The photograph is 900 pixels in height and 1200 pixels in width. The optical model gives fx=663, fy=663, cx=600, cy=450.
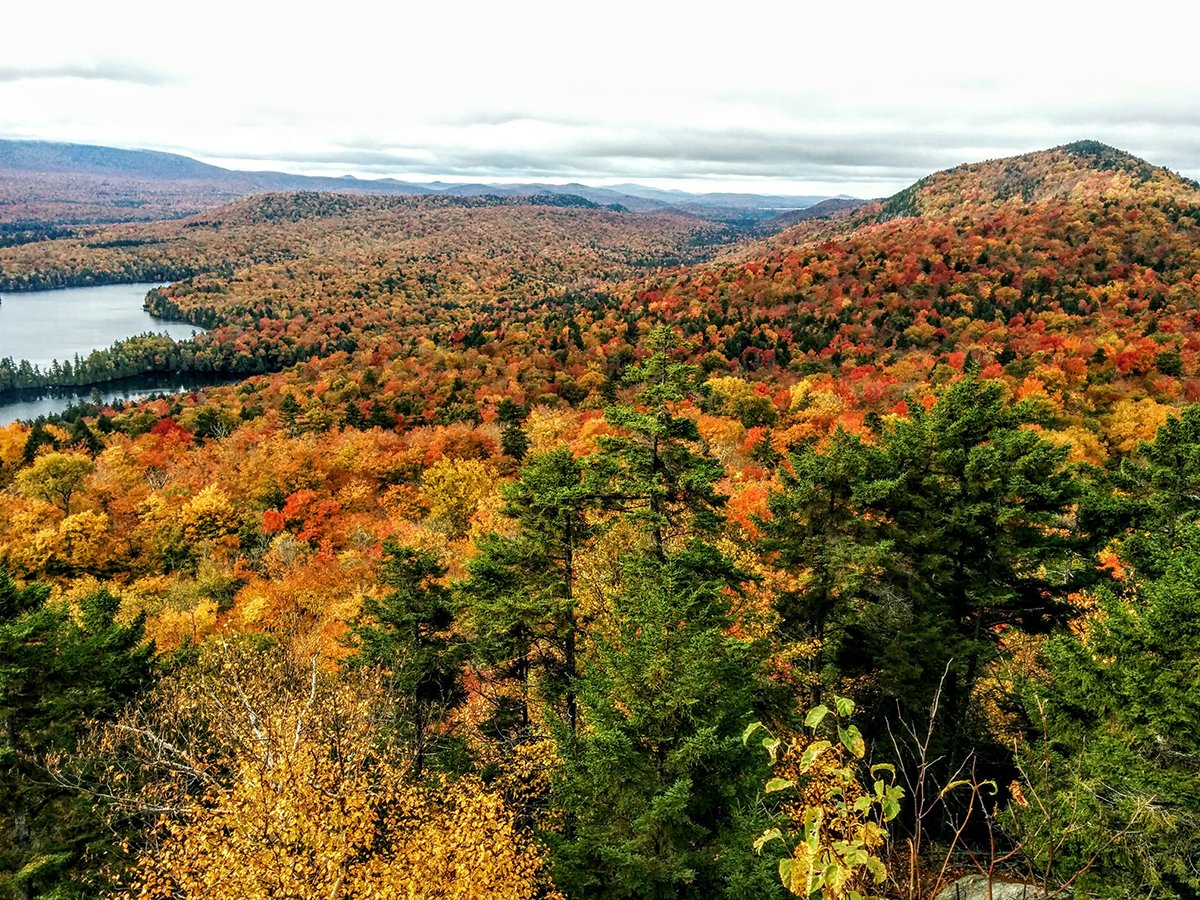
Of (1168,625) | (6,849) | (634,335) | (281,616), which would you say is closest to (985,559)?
(1168,625)

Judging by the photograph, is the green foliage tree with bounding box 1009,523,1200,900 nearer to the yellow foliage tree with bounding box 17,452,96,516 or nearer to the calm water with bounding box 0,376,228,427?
the yellow foliage tree with bounding box 17,452,96,516

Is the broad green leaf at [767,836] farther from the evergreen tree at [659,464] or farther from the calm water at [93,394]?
the calm water at [93,394]

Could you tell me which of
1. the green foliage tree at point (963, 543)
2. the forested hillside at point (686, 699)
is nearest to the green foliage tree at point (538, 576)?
the forested hillside at point (686, 699)

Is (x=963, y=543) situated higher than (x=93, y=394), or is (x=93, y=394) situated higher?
(x=963, y=543)

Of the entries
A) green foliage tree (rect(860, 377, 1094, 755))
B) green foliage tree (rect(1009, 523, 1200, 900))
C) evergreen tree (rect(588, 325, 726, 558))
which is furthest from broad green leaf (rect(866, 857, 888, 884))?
green foliage tree (rect(860, 377, 1094, 755))

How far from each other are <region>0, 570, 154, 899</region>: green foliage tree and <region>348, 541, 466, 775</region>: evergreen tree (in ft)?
30.1

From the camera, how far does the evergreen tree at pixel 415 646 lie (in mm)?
22312

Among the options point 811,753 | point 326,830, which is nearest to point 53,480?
point 326,830

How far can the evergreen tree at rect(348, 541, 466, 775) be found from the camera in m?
22.3

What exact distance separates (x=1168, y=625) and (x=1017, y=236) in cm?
14815

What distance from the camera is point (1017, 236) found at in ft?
441

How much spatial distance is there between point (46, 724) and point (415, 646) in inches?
486

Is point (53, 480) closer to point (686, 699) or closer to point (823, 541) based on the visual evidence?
point (823, 541)

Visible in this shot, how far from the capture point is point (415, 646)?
74.7ft
